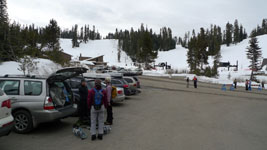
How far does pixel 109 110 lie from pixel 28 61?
1318 centimetres

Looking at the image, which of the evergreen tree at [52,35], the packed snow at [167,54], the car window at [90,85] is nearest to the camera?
the car window at [90,85]

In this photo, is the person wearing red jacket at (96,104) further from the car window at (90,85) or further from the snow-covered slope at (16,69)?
the snow-covered slope at (16,69)

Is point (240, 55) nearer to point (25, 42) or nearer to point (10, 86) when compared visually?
point (25, 42)

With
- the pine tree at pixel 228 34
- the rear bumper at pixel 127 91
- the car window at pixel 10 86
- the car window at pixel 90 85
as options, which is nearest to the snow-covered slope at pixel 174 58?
the pine tree at pixel 228 34

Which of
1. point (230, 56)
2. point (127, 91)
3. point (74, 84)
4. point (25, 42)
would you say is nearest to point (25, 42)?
point (25, 42)

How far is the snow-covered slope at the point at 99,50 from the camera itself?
12584 centimetres

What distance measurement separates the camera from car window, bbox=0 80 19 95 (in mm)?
6477

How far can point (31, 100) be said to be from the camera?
20.7ft

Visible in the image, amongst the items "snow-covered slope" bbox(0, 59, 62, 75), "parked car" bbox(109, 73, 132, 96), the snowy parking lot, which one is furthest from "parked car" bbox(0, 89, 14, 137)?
"snow-covered slope" bbox(0, 59, 62, 75)

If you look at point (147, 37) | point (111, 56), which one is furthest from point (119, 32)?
point (147, 37)

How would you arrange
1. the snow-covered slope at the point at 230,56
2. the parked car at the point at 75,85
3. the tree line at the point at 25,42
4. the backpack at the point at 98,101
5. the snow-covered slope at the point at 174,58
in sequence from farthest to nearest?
the snow-covered slope at the point at 174,58 < the snow-covered slope at the point at 230,56 < the tree line at the point at 25,42 < the parked car at the point at 75,85 < the backpack at the point at 98,101

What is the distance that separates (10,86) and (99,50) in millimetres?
135194

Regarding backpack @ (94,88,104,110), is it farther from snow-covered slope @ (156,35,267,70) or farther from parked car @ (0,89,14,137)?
snow-covered slope @ (156,35,267,70)

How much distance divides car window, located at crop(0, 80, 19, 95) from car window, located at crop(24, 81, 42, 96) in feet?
0.88
